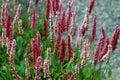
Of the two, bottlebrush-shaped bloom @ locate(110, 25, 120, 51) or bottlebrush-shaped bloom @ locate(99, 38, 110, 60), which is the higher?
bottlebrush-shaped bloom @ locate(110, 25, 120, 51)

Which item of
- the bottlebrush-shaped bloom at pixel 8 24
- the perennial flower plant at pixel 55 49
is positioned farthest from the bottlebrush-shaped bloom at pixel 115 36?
the bottlebrush-shaped bloom at pixel 8 24

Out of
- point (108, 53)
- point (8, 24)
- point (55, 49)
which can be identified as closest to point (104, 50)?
point (108, 53)

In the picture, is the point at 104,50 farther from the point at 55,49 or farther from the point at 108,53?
the point at 55,49

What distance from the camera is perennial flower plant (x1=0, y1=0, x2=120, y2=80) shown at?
11.1ft

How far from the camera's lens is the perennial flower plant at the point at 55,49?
11.1 ft

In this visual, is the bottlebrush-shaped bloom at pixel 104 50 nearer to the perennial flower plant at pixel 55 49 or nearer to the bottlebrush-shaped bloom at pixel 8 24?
the perennial flower plant at pixel 55 49

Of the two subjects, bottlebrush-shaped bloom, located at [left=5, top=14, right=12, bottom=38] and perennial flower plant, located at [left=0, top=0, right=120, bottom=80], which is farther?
bottlebrush-shaped bloom, located at [left=5, top=14, right=12, bottom=38]

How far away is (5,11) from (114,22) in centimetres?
207

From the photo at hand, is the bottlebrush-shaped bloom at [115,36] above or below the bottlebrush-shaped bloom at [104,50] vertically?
above

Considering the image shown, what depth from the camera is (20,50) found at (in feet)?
14.7

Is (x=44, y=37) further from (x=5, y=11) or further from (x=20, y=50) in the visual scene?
(x=5, y=11)

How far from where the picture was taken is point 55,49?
3848 mm

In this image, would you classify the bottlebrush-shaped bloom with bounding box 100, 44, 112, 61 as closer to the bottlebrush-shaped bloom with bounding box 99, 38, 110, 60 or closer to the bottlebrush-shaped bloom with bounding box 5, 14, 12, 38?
the bottlebrush-shaped bloom with bounding box 99, 38, 110, 60

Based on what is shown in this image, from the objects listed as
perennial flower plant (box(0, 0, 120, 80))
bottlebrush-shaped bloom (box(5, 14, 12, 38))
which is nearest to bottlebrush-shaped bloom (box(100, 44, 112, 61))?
perennial flower plant (box(0, 0, 120, 80))
